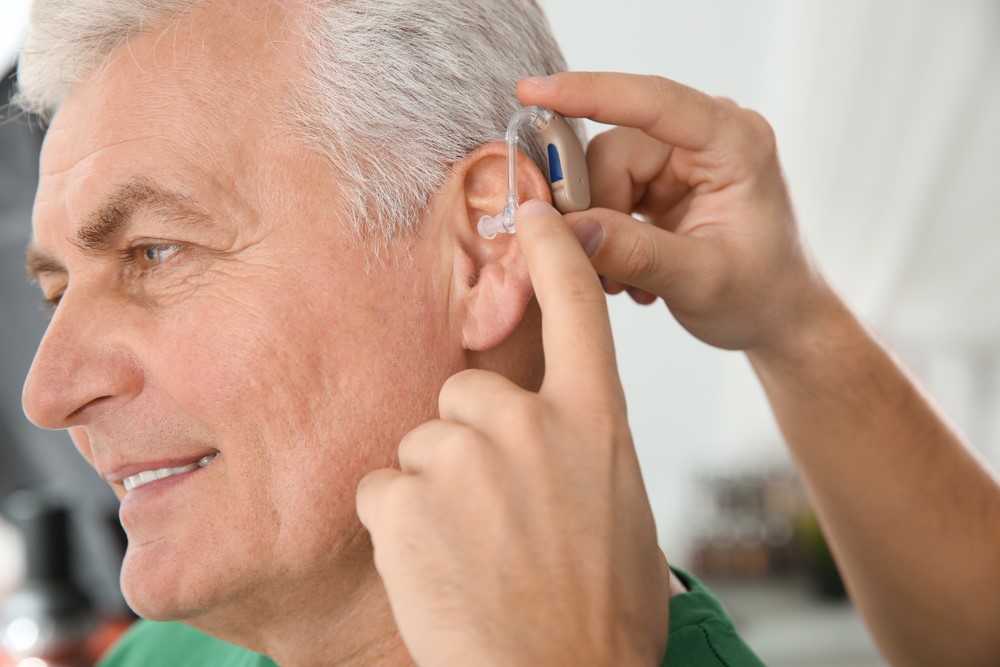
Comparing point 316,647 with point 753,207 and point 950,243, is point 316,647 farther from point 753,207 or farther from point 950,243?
point 950,243

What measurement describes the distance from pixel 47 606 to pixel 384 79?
4.07 ft

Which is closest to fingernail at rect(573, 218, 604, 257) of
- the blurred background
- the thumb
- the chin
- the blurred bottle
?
the thumb

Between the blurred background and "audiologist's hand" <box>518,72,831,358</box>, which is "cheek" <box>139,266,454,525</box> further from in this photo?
the blurred background

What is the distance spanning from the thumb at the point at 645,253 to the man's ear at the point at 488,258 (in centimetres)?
8

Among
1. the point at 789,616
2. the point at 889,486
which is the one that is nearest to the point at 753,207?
the point at 889,486

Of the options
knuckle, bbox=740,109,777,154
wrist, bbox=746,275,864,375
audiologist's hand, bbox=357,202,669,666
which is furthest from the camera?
wrist, bbox=746,275,864,375

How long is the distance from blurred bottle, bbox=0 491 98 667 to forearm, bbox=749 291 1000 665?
4.27ft

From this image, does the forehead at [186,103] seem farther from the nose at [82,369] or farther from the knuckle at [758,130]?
the knuckle at [758,130]

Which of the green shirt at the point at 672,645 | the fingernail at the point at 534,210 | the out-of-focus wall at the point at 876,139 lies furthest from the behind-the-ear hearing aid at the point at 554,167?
the out-of-focus wall at the point at 876,139

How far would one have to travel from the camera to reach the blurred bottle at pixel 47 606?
5.53 feet

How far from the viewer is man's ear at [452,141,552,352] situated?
103 centimetres

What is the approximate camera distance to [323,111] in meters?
1.01

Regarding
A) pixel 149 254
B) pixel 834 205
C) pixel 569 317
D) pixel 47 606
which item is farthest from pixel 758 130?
pixel 834 205

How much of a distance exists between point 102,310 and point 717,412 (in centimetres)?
304
